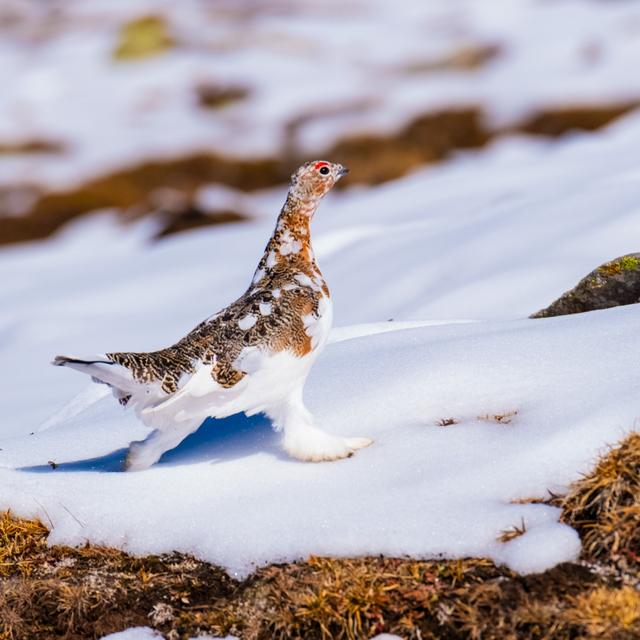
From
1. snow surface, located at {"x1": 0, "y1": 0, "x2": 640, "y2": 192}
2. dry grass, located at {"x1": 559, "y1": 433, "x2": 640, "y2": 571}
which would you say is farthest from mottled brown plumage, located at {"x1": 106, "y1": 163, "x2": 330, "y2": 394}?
snow surface, located at {"x1": 0, "y1": 0, "x2": 640, "y2": 192}

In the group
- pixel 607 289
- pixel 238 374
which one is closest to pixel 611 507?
pixel 238 374

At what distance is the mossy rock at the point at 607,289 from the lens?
216 inches

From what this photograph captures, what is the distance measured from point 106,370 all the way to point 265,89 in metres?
29.1

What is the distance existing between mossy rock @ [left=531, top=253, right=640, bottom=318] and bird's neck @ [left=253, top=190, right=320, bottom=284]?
176cm

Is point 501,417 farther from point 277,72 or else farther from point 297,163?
point 277,72

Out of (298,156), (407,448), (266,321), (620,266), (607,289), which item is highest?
(298,156)

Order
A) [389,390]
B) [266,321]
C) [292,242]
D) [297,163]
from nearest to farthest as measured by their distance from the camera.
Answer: [266,321] < [389,390] < [292,242] < [297,163]

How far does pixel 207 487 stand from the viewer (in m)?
4.08

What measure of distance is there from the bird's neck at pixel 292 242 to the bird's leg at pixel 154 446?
0.86m

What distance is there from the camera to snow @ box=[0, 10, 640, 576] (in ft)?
11.9

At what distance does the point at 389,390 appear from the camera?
4.43m

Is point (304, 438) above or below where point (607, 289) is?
below

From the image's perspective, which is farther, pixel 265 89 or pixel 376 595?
pixel 265 89

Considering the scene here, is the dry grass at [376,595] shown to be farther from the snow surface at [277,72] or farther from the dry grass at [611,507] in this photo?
the snow surface at [277,72]
